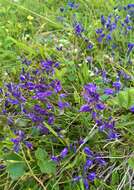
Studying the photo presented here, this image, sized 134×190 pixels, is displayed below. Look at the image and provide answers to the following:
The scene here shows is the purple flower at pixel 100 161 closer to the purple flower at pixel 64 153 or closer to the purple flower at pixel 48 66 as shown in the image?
the purple flower at pixel 64 153

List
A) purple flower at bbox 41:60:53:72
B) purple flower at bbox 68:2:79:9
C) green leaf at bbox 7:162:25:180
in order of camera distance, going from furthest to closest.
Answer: purple flower at bbox 68:2:79:9, purple flower at bbox 41:60:53:72, green leaf at bbox 7:162:25:180

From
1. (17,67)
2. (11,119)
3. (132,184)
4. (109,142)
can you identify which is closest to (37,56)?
(17,67)

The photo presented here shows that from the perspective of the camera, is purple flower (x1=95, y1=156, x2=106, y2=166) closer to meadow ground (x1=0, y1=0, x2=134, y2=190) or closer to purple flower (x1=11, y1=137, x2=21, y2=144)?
meadow ground (x1=0, y1=0, x2=134, y2=190)

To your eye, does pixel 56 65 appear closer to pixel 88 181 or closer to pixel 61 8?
pixel 88 181

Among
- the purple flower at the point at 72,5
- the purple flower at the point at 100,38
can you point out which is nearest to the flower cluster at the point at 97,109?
the purple flower at the point at 100,38

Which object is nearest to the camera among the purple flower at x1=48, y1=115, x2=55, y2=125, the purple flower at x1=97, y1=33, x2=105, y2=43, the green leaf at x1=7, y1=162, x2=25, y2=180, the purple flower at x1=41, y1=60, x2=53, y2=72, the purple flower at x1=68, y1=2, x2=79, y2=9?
the green leaf at x1=7, y1=162, x2=25, y2=180

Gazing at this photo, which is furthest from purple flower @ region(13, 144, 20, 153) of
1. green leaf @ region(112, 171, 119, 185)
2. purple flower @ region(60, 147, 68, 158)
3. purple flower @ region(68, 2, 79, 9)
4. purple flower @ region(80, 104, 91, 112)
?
purple flower @ region(68, 2, 79, 9)
